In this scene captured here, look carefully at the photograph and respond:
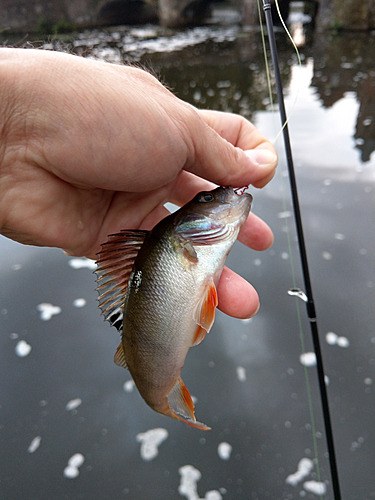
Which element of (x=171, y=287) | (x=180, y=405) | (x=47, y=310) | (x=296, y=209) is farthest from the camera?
(x=47, y=310)

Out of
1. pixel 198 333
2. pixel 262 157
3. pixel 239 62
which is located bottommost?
pixel 239 62

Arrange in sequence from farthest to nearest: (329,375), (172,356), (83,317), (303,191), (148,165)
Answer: (303,191)
(83,317)
(329,375)
(148,165)
(172,356)

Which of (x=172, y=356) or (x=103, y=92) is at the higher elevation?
(x=103, y=92)

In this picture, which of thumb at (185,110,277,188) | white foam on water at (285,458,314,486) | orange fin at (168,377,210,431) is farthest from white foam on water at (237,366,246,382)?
thumb at (185,110,277,188)

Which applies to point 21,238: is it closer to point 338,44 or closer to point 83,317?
point 83,317

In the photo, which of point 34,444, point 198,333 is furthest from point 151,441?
point 198,333

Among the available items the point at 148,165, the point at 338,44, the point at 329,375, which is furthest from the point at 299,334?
the point at 338,44

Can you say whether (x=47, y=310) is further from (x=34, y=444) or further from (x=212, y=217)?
(x=212, y=217)
